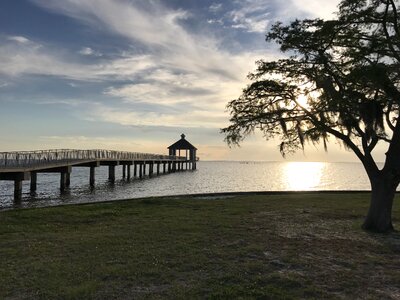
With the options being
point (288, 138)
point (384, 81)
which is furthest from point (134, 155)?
point (384, 81)

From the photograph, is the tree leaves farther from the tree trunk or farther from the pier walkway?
the pier walkway

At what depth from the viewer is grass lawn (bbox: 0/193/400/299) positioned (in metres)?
6.71

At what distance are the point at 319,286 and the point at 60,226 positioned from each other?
352 inches

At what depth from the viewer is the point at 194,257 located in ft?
28.6

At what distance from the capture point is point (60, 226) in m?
13.1

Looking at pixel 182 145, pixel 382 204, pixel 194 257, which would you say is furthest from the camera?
pixel 182 145

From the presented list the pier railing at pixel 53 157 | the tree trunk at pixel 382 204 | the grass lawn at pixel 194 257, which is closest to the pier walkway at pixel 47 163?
the pier railing at pixel 53 157

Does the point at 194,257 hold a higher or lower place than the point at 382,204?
lower

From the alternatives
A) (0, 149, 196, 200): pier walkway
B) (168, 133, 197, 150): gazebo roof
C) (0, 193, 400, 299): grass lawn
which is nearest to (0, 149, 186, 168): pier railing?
(0, 149, 196, 200): pier walkway

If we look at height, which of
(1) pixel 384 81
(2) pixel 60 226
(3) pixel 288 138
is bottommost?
(2) pixel 60 226

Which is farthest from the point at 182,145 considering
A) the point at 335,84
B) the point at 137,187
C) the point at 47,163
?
the point at 335,84

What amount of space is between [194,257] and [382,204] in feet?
23.5

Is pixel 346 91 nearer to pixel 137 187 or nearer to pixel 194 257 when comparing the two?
pixel 194 257

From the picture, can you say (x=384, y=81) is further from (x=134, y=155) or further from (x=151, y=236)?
(x=134, y=155)
